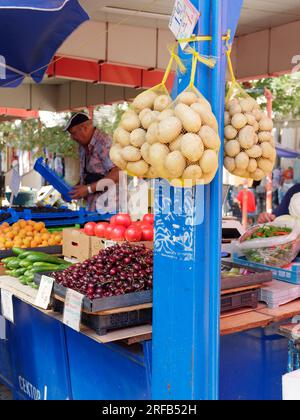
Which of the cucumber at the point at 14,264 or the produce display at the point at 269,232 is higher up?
the produce display at the point at 269,232

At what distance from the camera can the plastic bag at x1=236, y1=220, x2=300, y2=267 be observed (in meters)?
3.22

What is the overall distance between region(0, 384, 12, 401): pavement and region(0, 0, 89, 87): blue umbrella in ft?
8.36

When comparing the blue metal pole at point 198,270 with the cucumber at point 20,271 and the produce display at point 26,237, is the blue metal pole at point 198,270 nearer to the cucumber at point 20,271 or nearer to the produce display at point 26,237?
the cucumber at point 20,271

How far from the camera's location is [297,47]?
687 cm

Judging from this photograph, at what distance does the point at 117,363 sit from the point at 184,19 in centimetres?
171

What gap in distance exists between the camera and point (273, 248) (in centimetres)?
325

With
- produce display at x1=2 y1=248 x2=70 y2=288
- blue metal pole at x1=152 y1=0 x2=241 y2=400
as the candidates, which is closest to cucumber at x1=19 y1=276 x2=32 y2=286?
produce display at x1=2 y1=248 x2=70 y2=288

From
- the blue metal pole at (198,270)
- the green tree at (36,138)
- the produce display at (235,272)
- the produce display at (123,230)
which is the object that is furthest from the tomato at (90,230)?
the green tree at (36,138)

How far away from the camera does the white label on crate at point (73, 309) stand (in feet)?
8.15

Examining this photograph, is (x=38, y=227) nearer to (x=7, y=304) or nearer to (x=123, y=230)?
(x=123, y=230)

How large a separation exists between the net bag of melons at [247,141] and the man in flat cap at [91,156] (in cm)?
366

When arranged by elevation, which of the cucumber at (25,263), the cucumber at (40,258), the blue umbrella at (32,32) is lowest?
the cucumber at (25,263)

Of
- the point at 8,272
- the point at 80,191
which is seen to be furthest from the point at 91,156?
the point at 8,272

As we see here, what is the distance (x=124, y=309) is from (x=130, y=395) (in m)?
0.49
